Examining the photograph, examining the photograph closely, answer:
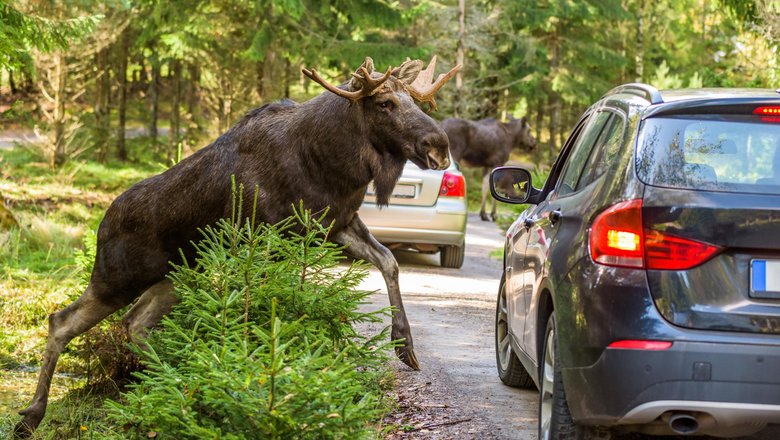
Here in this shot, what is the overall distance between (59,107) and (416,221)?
14147 millimetres

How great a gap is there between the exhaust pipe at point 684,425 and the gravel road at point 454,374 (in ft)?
2.16

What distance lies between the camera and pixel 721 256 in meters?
4.08

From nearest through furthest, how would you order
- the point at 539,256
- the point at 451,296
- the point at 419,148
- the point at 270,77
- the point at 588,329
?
the point at 588,329
the point at 539,256
the point at 419,148
the point at 451,296
the point at 270,77

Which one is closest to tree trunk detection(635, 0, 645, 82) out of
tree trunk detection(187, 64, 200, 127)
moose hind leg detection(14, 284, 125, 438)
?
tree trunk detection(187, 64, 200, 127)

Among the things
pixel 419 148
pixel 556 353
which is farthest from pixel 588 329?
pixel 419 148

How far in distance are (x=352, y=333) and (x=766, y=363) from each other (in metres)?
2.50

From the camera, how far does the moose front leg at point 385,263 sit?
7.68 meters

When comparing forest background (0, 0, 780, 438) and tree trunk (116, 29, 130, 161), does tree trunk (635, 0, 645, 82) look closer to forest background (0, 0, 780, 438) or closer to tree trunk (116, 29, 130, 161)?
forest background (0, 0, 780, 438)

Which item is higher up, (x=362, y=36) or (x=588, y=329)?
(x=362, y=36)

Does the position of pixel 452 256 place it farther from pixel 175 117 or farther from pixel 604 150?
pixel 175 117

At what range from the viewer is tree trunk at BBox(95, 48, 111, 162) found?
106 feet

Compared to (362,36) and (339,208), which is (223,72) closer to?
(362,36)

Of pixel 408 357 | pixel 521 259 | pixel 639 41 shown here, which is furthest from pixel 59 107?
pixel 639 41

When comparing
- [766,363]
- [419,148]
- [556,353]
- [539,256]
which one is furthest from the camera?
[419,148]
